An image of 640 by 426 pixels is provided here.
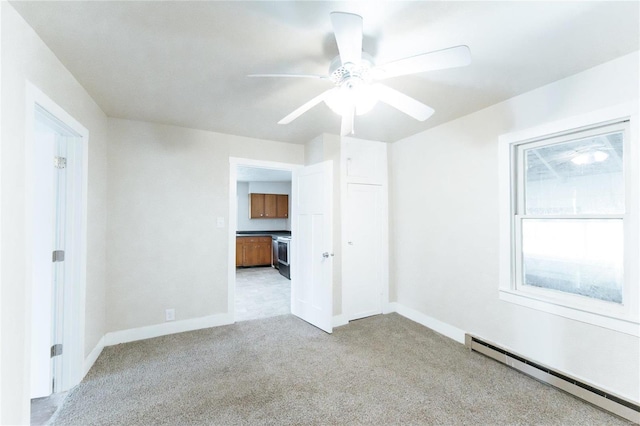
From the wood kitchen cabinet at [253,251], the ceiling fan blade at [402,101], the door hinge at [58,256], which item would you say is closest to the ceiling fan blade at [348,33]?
the ceiling fan blade at [402,101]

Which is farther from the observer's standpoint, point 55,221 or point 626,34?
point 55,221

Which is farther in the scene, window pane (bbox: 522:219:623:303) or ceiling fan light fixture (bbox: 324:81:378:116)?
window pane (bbox: 522:219:623:303)

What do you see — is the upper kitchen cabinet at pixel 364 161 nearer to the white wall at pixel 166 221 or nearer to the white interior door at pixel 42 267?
the white wall at pixel 166 221

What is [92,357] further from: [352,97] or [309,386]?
[352,97]

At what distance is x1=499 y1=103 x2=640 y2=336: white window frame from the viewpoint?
1.79 metres

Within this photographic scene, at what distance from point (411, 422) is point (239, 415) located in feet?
3.71

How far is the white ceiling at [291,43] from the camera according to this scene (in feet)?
4.54

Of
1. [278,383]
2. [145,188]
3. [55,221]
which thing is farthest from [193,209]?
[278,383]

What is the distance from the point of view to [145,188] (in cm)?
300

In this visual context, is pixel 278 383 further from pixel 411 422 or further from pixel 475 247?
pixel 475 247

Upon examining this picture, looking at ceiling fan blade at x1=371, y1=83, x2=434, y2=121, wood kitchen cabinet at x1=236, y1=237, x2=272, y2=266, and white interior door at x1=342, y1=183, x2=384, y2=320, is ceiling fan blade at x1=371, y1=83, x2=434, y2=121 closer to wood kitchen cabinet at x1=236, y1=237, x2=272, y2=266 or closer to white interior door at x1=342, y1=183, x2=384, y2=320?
white interior door at x1=342, y1=183, x2=384, y2=320

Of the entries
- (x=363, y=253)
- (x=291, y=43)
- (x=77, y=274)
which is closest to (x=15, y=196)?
(x=77, y=274)

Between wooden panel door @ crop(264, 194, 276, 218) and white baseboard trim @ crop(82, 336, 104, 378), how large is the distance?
17.5ft

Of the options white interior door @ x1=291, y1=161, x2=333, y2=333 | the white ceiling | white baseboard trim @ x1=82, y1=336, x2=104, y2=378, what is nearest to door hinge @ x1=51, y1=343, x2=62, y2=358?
white baseboard trim @ x1=82, y1=336, x2=104, y2=378
